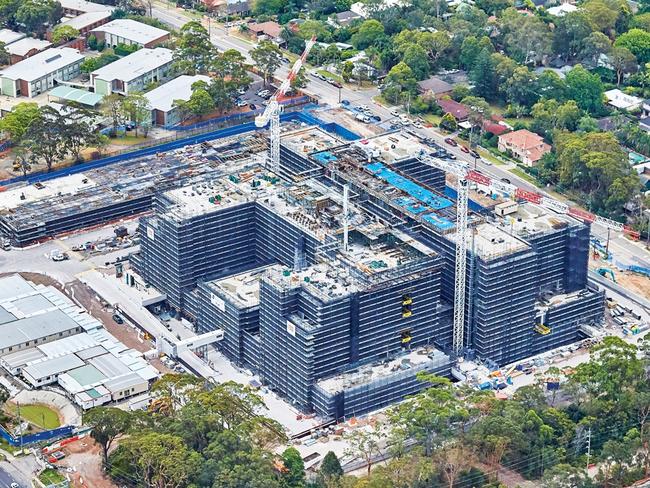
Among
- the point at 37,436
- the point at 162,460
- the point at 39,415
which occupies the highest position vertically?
the point at 162,460

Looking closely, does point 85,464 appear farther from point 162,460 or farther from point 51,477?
point 162,460

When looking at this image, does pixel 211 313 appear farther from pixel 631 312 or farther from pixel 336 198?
pixel 631 312

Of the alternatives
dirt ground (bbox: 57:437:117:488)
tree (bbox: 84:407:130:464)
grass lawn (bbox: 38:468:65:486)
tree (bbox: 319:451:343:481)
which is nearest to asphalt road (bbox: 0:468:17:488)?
grass lawn (bbox: 38:468:65:486)

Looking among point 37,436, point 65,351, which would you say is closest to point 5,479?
point 37,436

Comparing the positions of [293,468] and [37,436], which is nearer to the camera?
[293,468]

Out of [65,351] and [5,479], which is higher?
[65,351]

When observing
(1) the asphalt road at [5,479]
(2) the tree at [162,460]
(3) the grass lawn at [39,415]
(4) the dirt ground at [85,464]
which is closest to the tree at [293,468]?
(2) the tree at [162,460]

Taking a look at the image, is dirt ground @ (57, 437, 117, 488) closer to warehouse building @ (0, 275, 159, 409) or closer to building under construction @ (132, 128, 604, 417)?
warehouse building @ (0, 275, 159, 409)

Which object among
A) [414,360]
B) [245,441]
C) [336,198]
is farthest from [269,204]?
[245,441]
